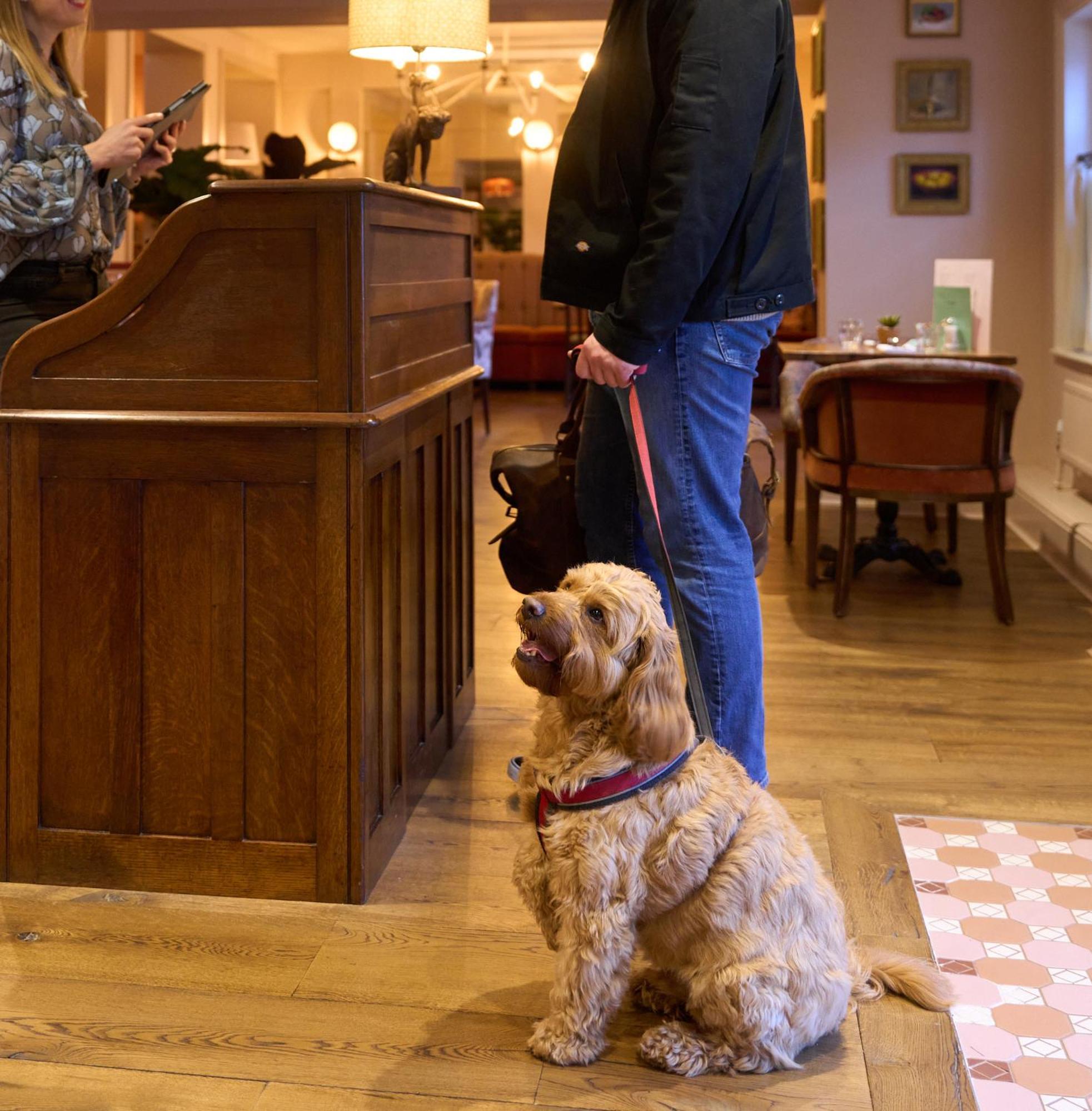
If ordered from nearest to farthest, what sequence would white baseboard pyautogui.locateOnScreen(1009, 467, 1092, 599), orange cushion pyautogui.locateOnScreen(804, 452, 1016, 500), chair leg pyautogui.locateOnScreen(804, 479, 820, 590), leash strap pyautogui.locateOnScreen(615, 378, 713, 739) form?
leash strap pyautogui.locateOnScreen(615, 378, 713, 739) < orange cushion pyautogui.locateOnScreen(804, 452, 1016, 500) < chair leg pyautogui.locateOnScreen(804, 479, 820, 590) < white baseboard pyautogui.locateOnScreen(1009, 467, 1092, 599)

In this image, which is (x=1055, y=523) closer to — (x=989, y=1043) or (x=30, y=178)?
(x=989, y=1043)

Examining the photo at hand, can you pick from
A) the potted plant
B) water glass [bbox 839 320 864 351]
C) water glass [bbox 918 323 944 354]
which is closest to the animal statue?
water glass [bbox 839 320 864 351]

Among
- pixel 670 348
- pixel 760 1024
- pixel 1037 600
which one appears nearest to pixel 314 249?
pixel 670 348

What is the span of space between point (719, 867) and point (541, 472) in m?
1.07

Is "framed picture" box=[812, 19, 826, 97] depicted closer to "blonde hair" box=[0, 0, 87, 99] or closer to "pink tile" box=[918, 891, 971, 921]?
"blonde hair" box=[0, 0, 87, 99]

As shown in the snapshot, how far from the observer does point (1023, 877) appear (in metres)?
2.46

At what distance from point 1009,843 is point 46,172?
216cm

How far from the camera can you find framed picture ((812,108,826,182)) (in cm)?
693

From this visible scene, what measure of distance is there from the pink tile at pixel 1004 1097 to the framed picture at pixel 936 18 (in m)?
6.01

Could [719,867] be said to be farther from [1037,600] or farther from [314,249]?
[1037,600]

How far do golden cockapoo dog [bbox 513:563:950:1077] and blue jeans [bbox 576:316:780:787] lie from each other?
0.46m

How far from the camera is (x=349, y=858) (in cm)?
230

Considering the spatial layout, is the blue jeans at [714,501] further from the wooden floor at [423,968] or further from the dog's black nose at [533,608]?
the dog's black nose at [533,608]

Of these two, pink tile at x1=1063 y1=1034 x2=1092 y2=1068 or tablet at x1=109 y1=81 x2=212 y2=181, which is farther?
tablet at x1=109 y1=81 x2=212 y2=181
